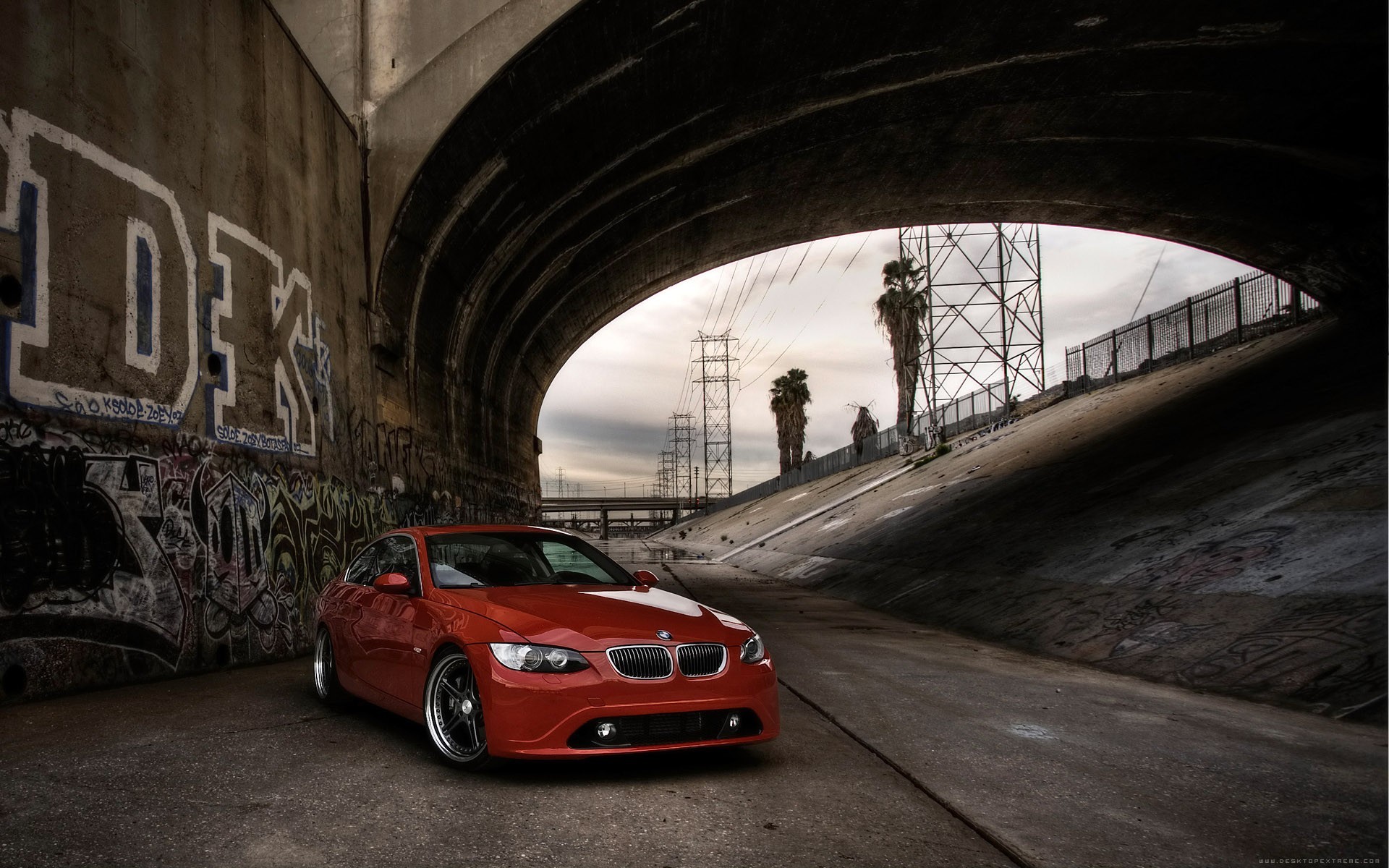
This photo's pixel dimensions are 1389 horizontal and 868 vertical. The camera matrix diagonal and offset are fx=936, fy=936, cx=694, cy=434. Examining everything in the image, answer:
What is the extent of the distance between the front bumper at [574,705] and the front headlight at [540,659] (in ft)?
0.10

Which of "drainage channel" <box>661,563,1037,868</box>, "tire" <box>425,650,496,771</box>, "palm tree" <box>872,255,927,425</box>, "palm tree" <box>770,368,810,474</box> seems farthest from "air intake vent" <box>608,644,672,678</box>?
"palm tree" <box>770,368,810,474</box>

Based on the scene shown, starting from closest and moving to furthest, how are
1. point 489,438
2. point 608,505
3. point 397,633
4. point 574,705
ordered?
point 574,705 < point 397,633 < point 489,438 < point 608,505

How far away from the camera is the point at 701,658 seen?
16.9ft

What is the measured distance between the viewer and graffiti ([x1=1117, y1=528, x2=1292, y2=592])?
9.95 meters

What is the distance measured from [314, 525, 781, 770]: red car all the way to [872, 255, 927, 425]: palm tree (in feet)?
139

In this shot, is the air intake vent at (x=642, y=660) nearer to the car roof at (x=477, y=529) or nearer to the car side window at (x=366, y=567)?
the car roof at (x=477, y=529)

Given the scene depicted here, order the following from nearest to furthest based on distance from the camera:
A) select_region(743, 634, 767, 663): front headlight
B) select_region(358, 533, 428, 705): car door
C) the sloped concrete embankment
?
select_region(743, 634, 767, 663): front headlight < select_region(358, 533, 428, 705): car door < the sloped concrete embankment

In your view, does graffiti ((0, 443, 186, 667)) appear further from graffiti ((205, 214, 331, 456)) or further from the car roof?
the car roof

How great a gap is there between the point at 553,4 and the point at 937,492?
1744 cm

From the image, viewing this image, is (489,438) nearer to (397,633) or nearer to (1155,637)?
(1155,637)

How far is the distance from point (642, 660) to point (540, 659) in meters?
0.53

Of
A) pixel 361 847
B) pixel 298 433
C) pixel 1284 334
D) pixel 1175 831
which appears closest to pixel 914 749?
pixel 1175 831

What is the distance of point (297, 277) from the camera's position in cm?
1174

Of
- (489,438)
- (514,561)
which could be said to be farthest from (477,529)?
(489,438)
